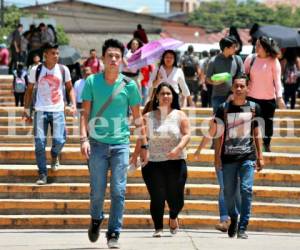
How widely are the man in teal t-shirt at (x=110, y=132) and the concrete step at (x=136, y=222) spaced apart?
2200mm

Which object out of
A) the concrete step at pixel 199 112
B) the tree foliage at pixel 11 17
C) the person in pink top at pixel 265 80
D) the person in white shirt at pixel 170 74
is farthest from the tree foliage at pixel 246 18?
the person in pink top at pixel 265 80

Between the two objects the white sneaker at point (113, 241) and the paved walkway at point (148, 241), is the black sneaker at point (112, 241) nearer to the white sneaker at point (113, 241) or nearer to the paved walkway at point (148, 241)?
the white sneaker at point (113, 241)

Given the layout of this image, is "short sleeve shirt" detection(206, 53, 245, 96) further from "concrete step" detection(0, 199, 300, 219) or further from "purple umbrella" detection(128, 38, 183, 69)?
"purple umbrella" detection(128, 38, 183, 69)

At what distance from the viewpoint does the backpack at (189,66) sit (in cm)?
2338

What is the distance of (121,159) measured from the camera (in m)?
9.82

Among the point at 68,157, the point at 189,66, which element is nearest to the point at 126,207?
the point at 68,157

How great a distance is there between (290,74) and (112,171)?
11540 mm

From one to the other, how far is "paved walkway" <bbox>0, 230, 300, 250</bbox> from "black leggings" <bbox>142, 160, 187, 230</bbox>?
1.18 ft

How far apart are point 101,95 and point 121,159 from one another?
629 millimetres

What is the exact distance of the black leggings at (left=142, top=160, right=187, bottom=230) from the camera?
35.5 feet

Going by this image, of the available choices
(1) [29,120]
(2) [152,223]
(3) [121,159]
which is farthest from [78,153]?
(3) [121,159]

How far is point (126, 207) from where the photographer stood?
12.3 metres

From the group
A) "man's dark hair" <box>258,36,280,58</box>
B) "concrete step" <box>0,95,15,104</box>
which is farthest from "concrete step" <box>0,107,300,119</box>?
"concrete step" <box>0,95,15,104</box>

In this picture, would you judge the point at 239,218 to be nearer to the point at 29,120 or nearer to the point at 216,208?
the point at 216,208
